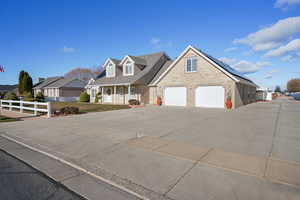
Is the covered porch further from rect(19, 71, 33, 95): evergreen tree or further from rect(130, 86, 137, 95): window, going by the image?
rect(19, 71, 33, 95): evergreen tree

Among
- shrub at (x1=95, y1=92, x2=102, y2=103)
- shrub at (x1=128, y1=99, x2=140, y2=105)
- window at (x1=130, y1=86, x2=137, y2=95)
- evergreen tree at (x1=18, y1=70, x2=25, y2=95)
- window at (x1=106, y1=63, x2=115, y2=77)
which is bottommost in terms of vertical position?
shrub at (x1=128, y1=99, x2=140, y2=105)

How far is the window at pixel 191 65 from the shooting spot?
19.2m

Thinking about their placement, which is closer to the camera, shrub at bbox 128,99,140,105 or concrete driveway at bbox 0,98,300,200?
concrete driveway at bbox 0,98,300,200

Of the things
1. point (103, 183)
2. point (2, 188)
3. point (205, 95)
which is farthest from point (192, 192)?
point (205, 95)

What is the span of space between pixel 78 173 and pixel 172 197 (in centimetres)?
218

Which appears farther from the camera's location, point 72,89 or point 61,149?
point 72,89

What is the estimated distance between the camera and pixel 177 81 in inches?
802

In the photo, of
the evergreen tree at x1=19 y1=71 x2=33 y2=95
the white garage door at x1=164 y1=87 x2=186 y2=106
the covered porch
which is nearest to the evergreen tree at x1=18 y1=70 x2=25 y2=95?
the evergreen tree at x1=19 y1=71 x2=33 y2=95

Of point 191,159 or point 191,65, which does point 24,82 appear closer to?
point 191,65

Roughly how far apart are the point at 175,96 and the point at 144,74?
5.47 metres

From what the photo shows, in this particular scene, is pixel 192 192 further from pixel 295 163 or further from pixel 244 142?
pixel 244 142

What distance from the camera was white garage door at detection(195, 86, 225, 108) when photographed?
1768 centimetres

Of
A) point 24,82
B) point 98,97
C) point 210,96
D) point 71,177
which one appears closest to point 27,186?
point 71,177

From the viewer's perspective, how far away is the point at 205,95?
18547 millimetres
